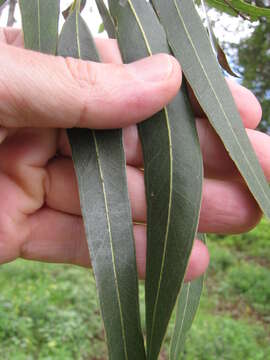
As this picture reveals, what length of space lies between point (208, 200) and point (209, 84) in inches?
7.7

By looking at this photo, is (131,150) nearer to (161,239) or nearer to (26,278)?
(161,239)

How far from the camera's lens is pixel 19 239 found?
836 mm

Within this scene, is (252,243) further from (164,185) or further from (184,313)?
(164,185)

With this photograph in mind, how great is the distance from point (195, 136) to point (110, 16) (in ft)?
0.84

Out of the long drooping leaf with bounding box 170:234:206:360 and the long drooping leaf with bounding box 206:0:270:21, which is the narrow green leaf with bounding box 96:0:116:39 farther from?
the long drooping leaf with bounding box 170:234:206:360

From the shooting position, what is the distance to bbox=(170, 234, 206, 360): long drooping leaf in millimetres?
743

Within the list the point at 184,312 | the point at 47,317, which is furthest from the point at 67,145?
the point at 47,317

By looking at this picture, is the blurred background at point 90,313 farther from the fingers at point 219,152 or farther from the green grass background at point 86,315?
the fingers at point 219,152

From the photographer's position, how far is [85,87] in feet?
2.01

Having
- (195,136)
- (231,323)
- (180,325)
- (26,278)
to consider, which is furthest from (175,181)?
(26,278)

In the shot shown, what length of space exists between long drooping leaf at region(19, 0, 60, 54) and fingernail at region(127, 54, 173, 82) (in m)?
0.12

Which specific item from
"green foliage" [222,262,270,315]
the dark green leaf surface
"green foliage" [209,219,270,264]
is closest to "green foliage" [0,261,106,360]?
"green foliage" [222,262,270,315]

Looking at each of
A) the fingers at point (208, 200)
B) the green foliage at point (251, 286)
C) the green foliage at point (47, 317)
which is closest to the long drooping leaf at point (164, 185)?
the fingers at point (208, 200)

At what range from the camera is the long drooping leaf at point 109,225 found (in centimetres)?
57
